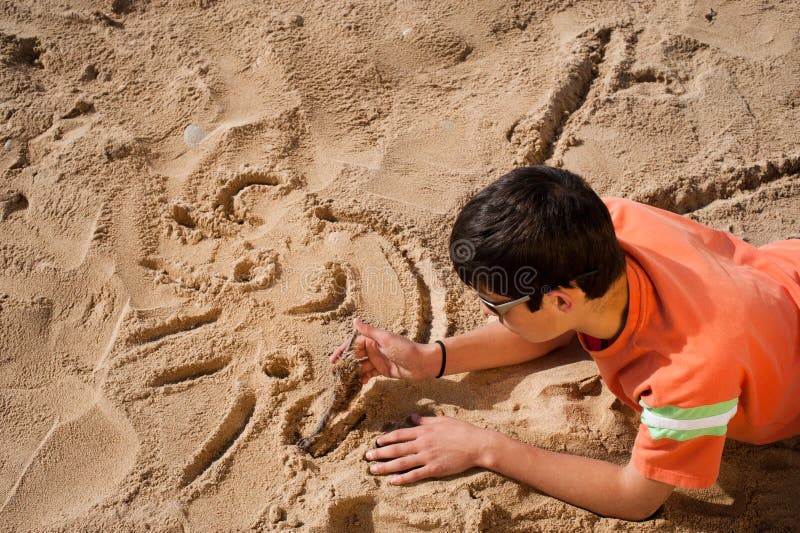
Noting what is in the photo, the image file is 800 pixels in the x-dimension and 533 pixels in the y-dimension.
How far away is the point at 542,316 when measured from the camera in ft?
5.47

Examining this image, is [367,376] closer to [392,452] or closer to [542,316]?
[392,452]

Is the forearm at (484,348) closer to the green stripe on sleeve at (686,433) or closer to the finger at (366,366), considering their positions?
the finger at (366,366)

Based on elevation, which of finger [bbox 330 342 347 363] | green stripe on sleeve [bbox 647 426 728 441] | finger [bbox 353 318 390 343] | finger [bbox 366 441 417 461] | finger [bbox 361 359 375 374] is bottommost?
finger [bbox 366 441 417 461]

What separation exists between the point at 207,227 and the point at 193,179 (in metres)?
0.25

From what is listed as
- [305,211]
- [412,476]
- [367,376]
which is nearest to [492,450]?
[412,476]

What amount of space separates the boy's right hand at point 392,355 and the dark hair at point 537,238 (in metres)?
0.48

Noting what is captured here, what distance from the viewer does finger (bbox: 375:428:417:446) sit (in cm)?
189

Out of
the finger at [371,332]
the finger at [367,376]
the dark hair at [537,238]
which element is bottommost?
the finger at [367,376]

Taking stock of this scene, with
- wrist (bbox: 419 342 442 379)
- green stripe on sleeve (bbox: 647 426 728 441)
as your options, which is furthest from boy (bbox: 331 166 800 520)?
wrist (bbox: 419 342 442 379)

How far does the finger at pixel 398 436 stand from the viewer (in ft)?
6.20

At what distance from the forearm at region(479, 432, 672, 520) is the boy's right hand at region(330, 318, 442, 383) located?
312mm

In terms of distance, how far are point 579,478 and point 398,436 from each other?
50 cm

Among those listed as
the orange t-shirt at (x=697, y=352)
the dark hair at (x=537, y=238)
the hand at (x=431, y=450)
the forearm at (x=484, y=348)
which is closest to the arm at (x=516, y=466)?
the hand at (x=431, y=450)

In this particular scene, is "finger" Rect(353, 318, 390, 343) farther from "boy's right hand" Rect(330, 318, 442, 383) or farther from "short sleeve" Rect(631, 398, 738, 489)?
"short sleeve" Rect(631, 398, 738, 489)
